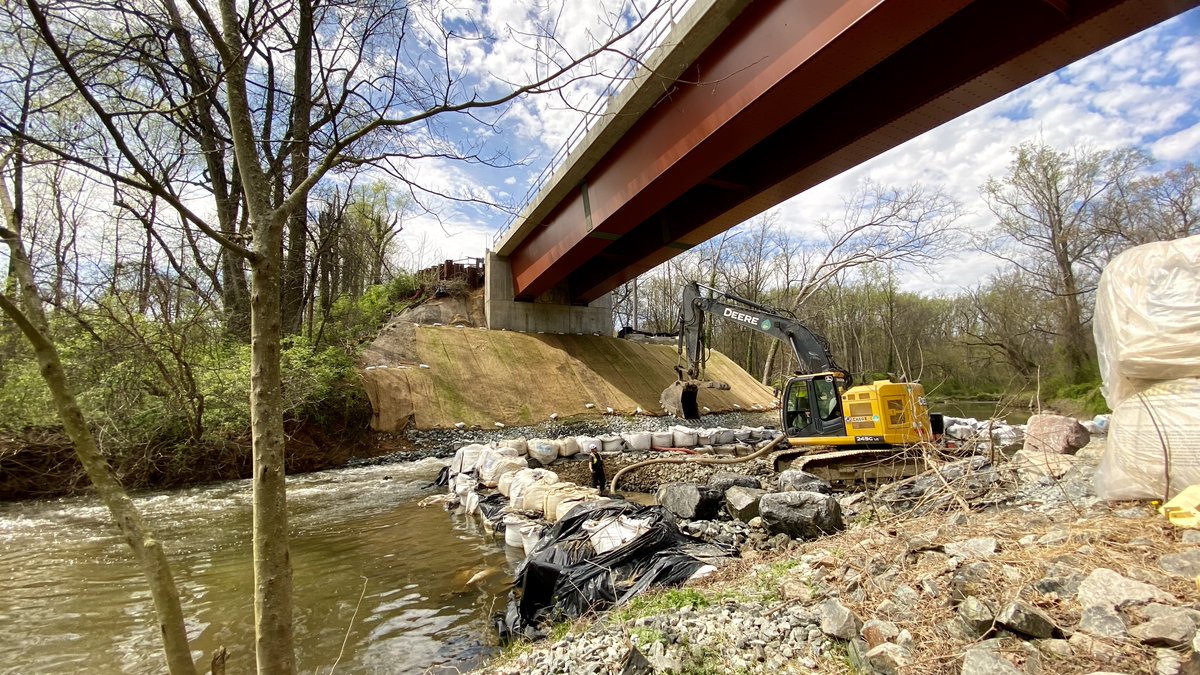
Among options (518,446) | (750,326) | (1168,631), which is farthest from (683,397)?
(1168,631)

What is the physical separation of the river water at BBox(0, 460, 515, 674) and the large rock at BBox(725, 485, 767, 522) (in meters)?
2.50

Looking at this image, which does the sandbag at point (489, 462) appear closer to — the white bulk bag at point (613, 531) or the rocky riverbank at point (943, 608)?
the white bulk bag at point (613, 531)

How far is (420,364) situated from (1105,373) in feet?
50.1

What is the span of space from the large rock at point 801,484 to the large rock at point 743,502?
3.25ft

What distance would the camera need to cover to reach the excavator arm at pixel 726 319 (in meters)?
10.1

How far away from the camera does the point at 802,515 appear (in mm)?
4934

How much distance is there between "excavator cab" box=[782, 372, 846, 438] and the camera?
9164 millimetres

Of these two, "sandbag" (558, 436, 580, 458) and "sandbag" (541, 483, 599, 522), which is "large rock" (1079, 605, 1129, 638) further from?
"sandbag" (558, 436, 580, 458)

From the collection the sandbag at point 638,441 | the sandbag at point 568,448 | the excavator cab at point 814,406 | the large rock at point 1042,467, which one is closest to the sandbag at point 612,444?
the sandbag at point 638,441

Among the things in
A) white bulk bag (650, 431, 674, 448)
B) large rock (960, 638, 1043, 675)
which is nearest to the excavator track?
white bulk bag (650, 431, 674, 448)

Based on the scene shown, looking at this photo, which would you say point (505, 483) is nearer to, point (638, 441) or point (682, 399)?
point (638, 441)

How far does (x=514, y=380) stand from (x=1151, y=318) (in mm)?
15249

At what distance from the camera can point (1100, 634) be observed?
2.03m

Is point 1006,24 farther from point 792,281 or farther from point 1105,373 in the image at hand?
point 792,281
